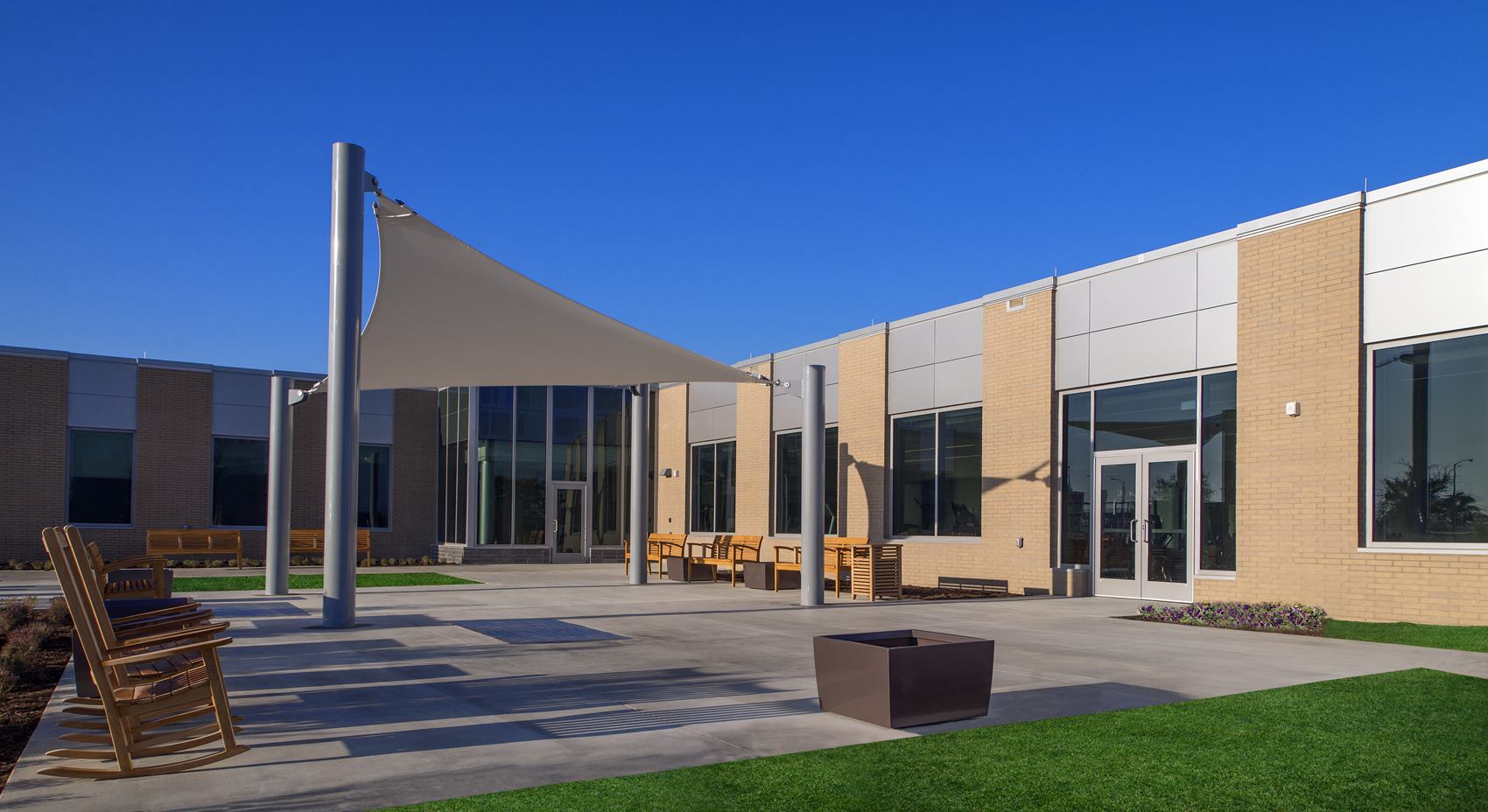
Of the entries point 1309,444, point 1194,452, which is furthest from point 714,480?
point 1309,444

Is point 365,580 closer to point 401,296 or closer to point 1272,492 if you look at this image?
point 401,296

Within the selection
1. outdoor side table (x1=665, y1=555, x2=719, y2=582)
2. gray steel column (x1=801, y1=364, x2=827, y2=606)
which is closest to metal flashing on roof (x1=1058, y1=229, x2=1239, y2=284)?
gray steel column (x1=801, y1=364, x2=827, y2=606)

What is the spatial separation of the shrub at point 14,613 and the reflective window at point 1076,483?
1241cm

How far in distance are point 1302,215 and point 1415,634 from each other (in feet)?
16.0

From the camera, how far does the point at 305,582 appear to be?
1708 cm

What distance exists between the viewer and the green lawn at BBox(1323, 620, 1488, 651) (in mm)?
9414

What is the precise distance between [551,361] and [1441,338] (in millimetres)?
9589

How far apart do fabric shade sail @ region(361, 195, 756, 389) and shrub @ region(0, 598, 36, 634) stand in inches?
158

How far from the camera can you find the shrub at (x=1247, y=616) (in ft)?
36.4

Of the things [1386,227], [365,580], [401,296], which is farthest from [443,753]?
[365,580]

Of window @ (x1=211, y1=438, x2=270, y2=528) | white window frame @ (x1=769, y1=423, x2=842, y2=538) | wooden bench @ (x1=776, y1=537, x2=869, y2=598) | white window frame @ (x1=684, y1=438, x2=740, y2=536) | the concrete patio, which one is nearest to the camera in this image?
the concrete patio

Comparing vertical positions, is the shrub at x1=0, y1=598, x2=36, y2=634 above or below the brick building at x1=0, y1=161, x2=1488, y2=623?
below

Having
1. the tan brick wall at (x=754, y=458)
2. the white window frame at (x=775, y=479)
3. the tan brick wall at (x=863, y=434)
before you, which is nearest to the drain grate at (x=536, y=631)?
the tan brick wall at (x=863, y=434)

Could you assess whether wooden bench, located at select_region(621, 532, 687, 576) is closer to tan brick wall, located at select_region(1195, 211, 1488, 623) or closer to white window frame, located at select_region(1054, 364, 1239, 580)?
white window frame, located at select_region(1054, 364, 1239, 580)
